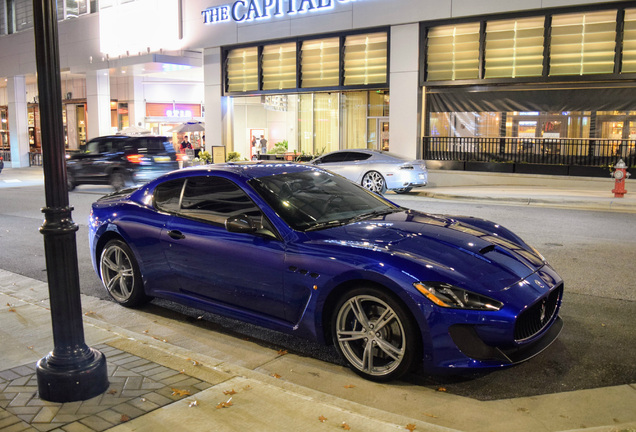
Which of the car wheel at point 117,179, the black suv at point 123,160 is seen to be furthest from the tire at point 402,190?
the car wheel at point 117,179

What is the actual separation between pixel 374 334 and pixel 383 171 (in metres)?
13.6

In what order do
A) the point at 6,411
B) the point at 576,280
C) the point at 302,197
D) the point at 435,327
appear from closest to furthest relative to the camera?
the point at 6,411
the point at 435,327
the point at 302,197
the point at 576,280

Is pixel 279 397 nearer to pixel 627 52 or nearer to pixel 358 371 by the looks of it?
pixel 358 371

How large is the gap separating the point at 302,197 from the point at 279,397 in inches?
82.8

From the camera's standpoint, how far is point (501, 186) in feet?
66.4

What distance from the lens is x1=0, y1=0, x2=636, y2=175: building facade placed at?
765 inches

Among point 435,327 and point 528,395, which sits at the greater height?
point 435,327

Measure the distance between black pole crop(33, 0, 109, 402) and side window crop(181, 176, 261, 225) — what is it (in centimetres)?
171

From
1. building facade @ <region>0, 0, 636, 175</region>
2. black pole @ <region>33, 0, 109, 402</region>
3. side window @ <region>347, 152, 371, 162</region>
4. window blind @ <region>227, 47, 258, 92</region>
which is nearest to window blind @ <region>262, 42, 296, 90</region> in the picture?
building facade @ <region>0, 0, 636, 175</region>

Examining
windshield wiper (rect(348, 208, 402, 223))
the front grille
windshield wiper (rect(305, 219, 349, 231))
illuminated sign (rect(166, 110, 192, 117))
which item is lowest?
the front grille

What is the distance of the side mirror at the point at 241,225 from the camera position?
520 centimetres

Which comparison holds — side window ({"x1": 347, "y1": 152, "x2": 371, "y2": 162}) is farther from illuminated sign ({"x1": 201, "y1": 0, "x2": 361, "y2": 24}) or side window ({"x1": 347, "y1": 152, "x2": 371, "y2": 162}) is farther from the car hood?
the car hood

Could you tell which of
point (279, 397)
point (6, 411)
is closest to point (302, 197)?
point (279, 397)

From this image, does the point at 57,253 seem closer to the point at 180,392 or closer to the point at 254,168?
the point at 180,392
